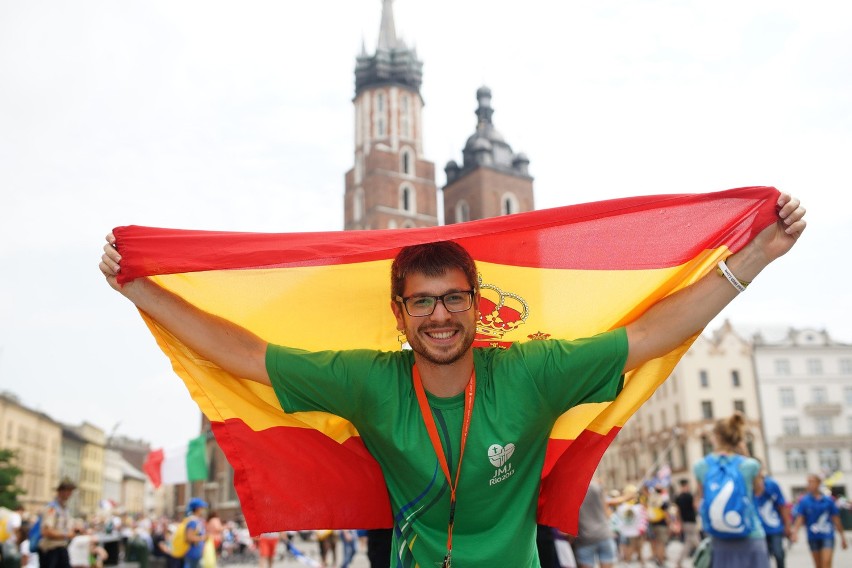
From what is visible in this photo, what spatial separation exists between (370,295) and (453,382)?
791 millimetres

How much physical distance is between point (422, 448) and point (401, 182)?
67428mm

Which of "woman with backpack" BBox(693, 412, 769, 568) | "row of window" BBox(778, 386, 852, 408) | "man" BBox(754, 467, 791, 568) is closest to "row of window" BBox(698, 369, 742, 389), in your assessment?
"row of window" BBox(778, 386, 852, 408)

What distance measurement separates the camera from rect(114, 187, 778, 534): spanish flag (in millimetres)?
3002

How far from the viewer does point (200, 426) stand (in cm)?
8219

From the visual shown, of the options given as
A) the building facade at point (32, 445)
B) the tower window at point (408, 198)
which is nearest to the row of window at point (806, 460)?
the tower window at point (408, 198)

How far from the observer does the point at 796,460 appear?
200ft

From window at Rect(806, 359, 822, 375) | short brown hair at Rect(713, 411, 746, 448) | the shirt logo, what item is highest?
window at Rect(806, 359, 822, 375)

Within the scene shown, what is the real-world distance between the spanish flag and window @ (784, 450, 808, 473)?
64817 millimetres

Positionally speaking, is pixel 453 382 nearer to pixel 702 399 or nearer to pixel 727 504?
pixel 727 504

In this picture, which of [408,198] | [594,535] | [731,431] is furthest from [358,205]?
[731,431]

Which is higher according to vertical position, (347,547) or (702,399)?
(702,399)

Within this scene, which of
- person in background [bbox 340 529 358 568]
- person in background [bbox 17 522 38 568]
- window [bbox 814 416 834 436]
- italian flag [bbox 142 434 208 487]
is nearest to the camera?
person in background [bbox 17 522 38 568]

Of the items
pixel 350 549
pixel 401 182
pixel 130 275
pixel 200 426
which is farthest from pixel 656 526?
pixel 200 426

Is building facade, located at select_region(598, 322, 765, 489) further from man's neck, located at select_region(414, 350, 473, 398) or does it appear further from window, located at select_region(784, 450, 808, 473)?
man's neck, located at select_region(414, 350, 473, 398)
